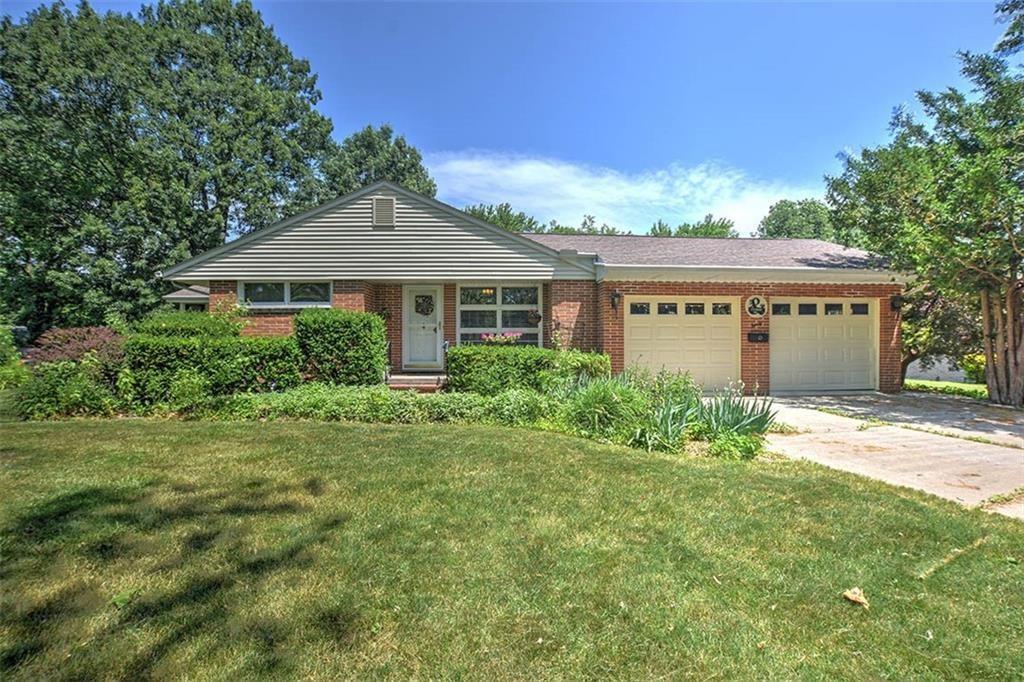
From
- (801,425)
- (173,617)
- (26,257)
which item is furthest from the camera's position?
(26,257)

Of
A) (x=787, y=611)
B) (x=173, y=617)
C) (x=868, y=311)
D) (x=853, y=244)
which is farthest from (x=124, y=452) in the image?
(x=853, y=244)

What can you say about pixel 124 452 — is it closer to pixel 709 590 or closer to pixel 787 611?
pixel 709 590

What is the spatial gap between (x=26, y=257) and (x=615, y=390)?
2259 centimetres

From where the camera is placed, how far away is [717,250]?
39.2ft

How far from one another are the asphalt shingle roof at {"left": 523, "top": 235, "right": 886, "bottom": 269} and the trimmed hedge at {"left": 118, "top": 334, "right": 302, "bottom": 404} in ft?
24.0

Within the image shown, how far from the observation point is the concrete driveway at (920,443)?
4.39 meters

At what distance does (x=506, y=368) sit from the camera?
26.8 feet

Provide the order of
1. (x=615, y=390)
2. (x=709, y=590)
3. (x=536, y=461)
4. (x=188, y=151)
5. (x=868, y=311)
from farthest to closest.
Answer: (x=188, y=151) → (x=868, y=311) → (x=615, y=390) → (x=536, y=461) → (x=709, y=590)

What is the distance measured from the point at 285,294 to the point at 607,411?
8442 millimetres

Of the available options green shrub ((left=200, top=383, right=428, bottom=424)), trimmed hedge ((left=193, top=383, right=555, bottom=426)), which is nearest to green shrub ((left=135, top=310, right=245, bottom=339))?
green shrub ((left=200, top=383, right=428, bottom=424))

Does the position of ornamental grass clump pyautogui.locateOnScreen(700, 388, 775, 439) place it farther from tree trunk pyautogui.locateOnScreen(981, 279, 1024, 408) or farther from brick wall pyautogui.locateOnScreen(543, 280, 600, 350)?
tree trunk pyautogui.locateOnScreen(981, 279, 1024, 408)

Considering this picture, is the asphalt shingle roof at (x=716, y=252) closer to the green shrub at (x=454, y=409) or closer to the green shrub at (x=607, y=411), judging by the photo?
the green shrub at (x=607, y=411)

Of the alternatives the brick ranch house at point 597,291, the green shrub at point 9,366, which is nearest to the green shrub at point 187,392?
the brick ranch house at point 597,291

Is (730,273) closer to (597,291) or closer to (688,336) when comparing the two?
(688,336)
